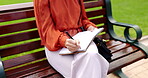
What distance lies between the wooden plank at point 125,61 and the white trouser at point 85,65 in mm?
400

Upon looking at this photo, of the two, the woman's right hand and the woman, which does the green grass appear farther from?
the woman's right hand

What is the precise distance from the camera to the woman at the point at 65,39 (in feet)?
5.63

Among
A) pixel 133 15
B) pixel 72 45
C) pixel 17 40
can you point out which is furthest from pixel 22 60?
pixel 133 15

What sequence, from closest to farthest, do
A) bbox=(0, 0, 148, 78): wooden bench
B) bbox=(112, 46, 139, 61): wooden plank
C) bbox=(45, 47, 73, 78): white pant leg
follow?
bbox=(45, 47, 73, 78): white pant leg, bbox=(0, 0, 148, 78): wooden bench, bbox=(112, 46, 139, 61): wooden plank

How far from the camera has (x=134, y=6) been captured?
8.60 meters

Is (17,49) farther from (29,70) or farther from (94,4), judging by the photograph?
(94,4)

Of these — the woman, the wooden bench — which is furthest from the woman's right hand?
the wooden bench

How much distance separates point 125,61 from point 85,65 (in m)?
0.84

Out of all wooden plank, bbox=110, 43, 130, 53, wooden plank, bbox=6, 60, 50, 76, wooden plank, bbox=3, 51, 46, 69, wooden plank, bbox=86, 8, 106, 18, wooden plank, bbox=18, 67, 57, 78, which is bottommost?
wooden plank, bbox=110, 43, 130, 53

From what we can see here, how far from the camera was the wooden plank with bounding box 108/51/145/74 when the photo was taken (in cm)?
223

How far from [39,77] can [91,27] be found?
885 mm

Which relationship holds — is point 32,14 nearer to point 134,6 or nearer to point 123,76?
point 123,76

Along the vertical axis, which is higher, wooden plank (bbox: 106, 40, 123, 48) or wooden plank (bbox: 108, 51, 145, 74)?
wooden plank (bbox: 106, 40, 123, 48)

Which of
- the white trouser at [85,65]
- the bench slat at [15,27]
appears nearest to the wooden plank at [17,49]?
the bench slat at [15,27]
